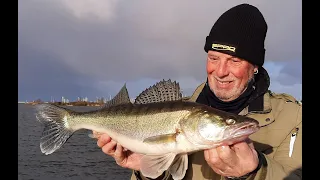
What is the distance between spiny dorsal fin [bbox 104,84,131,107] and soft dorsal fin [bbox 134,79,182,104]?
12.2 inches

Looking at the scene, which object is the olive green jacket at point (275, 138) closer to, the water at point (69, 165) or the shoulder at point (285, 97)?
the shoulder at point (285, 97)

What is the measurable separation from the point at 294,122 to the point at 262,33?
1296 millimetres

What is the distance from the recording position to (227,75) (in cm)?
441

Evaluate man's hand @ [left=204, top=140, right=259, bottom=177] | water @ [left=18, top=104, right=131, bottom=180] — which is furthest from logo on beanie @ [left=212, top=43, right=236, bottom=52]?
water @ [left=18, top=104, right=131, bottom=180]

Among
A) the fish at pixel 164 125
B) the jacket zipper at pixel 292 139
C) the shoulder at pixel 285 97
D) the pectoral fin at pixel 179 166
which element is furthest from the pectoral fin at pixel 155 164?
the shoulder at pixel 285 97

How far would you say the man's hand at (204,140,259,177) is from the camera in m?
3.27

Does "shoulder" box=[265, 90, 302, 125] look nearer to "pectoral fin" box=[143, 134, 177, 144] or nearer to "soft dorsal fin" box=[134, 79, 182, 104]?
"soft dorsal fin" box=[134, 79, 182, 104]

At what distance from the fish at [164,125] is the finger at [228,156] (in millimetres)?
88

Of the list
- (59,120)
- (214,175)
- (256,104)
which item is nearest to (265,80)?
(256,104)

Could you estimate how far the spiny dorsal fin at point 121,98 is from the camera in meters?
4.68

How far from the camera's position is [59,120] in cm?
507
